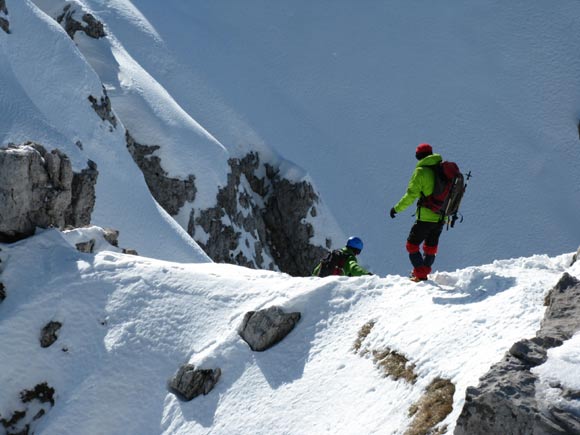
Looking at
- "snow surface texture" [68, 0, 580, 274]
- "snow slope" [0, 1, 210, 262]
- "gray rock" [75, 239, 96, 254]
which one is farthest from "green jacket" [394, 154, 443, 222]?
"snow surface texture" [68, 0, 580, 274]

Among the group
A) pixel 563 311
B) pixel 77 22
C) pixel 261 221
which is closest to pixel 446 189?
pixel 563 311

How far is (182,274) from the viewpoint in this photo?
56.9 feet

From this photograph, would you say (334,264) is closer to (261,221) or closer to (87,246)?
(87,246)

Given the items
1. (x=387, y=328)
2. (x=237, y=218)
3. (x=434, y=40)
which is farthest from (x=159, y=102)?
(x=387, y=328)

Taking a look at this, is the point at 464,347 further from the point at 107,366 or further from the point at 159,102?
the point at 159,102

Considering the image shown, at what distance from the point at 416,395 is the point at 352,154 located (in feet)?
156

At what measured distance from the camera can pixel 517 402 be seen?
28.2 feet

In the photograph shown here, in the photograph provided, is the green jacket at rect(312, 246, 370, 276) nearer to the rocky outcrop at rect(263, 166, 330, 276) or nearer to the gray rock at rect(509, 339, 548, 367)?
the gray rock at rect(509, 339, 548, 367)

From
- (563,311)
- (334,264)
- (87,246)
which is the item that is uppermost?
(334,264)

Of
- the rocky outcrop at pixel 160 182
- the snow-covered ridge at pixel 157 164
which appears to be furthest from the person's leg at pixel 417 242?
the rocky outcrop at pixel 160 182

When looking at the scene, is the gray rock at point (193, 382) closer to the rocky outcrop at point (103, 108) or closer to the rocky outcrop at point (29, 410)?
the rocky outcrop at point (29, 410)

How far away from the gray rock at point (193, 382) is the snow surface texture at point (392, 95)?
35.9 metres

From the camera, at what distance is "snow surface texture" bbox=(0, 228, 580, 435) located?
11578 mm

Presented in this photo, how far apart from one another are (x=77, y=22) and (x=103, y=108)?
41.6 ft
